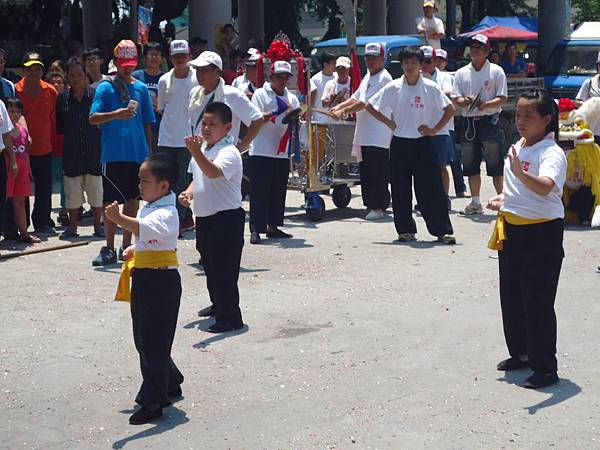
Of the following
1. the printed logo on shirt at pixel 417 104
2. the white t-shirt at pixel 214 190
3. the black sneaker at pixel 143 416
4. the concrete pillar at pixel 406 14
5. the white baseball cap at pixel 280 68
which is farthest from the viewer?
the concrete pillar at pixel 406 14

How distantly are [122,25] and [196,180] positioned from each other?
29740 millimetres

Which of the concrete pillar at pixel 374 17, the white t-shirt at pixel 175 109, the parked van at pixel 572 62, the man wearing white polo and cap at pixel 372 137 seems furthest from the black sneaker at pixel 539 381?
the concrete pillar at pixel 374 17

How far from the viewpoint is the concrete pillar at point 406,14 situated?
95.7ft

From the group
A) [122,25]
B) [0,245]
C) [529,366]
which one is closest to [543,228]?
[529,366]

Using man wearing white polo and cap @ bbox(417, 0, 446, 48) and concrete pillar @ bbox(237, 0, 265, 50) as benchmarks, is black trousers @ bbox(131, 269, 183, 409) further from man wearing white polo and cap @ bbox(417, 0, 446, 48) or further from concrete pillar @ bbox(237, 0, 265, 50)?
concrete pillar @ bbox(237, 0, 265, 50)

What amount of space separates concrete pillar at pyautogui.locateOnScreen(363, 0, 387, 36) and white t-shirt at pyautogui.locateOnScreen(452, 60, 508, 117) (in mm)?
21473

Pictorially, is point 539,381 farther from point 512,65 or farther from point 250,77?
point 512,65

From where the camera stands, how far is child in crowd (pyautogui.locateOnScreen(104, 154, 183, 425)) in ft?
21.0

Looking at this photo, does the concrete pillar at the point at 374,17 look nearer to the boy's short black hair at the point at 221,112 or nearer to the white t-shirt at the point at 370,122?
the white t-shirt at the point at 370,122

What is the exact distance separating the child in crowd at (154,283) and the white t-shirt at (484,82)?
7.70 m

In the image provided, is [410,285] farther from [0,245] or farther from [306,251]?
[0,245]

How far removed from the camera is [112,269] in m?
10.6

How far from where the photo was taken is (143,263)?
6484 mm

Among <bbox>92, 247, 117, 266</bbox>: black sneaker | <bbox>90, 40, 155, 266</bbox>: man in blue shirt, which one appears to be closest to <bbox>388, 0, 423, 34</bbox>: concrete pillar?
<bbox>90, 40, 155, 266</bbox>: man in blue shirt
